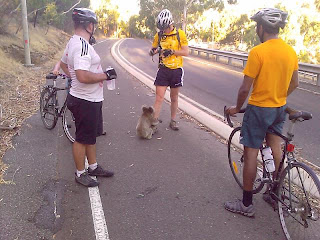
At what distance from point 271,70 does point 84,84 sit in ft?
6.79

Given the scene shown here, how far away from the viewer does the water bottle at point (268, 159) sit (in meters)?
3.31

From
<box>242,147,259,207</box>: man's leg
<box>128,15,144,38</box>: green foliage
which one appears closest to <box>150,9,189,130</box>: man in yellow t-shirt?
<box>242,147,259,207</box>: man's leg

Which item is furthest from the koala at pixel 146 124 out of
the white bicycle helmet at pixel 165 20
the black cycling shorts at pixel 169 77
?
the white bicycle helmet at pixel 165 20

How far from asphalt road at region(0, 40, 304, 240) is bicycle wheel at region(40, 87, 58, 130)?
0.55 ft

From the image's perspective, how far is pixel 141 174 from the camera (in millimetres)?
4461

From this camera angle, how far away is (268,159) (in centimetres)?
333

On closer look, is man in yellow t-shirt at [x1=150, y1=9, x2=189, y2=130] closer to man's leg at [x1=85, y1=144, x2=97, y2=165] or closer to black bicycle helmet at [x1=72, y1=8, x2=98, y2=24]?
man's leg at [x1=85, y1=144, x2=97, y2=165]

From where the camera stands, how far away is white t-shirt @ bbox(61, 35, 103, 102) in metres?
3.54

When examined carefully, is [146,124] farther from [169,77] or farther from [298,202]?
[298,202]

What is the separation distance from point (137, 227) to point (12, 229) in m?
1.23

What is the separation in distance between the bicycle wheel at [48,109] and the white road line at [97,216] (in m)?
2.43

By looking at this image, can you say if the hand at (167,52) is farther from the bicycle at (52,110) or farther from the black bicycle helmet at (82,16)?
the black bicycle helmet at (82,16)

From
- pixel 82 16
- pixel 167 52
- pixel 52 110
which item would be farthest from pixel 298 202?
pixel 52 110

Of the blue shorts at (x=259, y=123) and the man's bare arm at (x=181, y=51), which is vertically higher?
the man's bare arm at (x=181, y=51)
